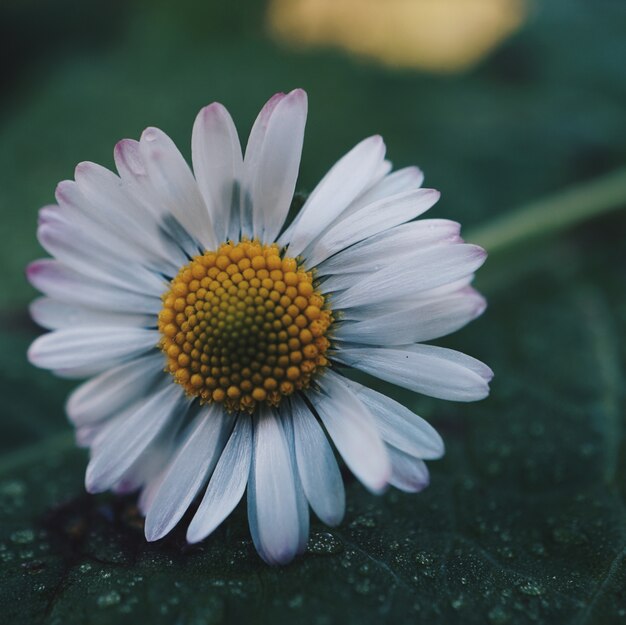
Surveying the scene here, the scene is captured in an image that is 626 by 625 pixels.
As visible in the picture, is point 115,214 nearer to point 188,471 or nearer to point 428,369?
point 188,471

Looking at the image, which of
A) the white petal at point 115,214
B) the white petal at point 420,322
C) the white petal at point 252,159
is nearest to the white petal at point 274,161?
the white petal at point 252,159

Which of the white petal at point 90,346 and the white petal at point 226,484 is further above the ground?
the white petal at point 90,346

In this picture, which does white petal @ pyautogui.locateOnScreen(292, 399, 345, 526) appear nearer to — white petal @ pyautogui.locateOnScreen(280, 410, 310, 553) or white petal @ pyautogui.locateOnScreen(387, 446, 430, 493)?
white petal @ pyautogui.locateOnScreen(280, 410, 310, 553)

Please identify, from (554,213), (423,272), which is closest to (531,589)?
(423,272)

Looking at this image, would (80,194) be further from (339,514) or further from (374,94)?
(374,94)

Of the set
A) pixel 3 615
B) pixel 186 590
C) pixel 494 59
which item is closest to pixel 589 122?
pixel 494 59

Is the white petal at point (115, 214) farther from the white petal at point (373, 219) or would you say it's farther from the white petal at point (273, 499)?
the white petal at point (273, 499)

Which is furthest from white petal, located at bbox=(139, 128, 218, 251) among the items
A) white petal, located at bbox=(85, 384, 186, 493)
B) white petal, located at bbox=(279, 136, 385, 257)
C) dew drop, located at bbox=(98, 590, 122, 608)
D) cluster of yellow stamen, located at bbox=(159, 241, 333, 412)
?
dew drop, located at bbox=(98, 590, 122, 608)
